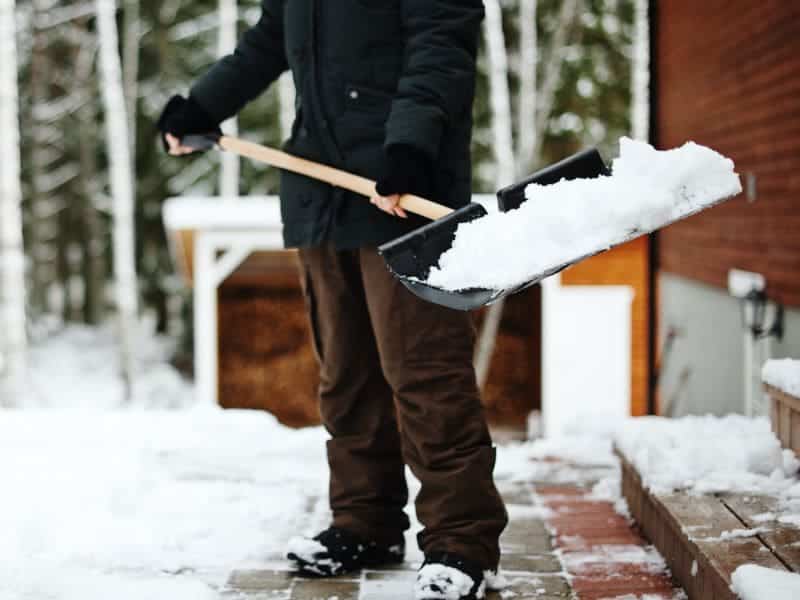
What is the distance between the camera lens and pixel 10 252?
36.5 ft

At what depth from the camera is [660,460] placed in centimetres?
287

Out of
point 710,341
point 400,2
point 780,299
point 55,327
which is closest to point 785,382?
point 400,2

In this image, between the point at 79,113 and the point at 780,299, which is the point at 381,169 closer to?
the point at 780,299

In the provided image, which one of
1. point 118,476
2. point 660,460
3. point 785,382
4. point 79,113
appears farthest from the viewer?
point 79,113

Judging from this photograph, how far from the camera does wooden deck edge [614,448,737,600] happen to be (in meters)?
2.05

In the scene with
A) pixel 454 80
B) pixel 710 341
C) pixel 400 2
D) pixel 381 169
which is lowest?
pixel 710 341

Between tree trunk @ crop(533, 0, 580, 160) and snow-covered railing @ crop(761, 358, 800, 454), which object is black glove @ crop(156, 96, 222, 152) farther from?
tree trunk @ crop(533, 0, 580, 160)

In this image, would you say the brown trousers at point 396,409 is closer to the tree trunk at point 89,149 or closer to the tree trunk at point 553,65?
the tree trunk at point 553,65

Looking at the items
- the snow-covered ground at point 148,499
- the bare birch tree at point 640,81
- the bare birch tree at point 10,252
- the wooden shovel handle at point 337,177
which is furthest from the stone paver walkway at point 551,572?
the bare birch tree at point 640,81

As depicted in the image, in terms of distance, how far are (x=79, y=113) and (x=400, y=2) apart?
16.2 m

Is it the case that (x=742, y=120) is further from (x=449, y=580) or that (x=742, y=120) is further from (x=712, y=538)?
(x=449, y=580)

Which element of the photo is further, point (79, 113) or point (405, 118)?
point (79, 113)

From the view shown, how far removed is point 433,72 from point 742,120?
13.6 ft

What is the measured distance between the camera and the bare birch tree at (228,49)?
1504cm
